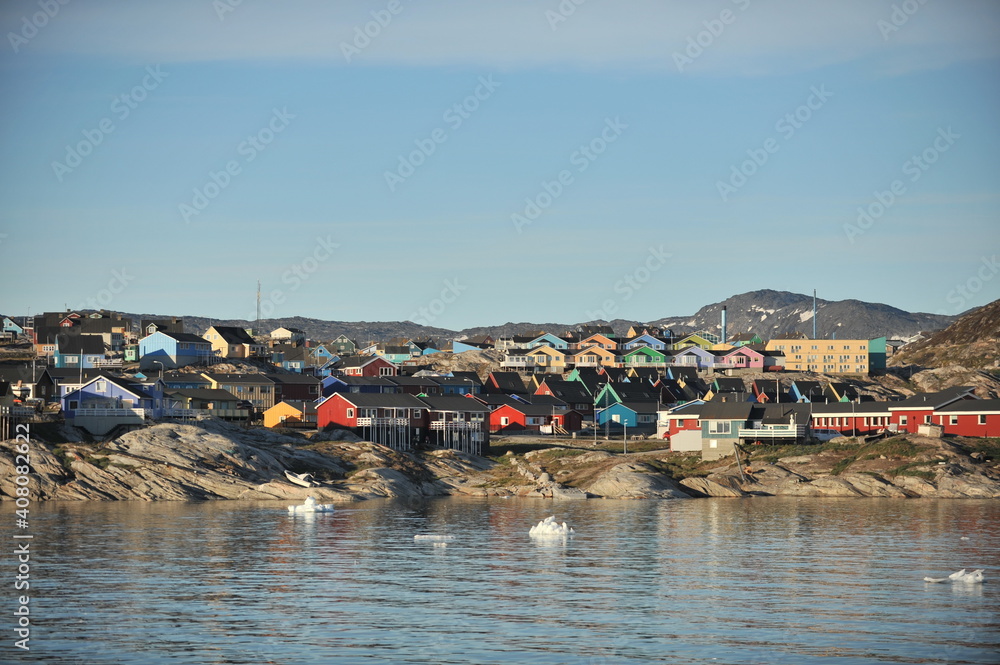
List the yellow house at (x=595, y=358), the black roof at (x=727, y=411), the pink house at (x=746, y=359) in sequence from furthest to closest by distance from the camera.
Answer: the yellow house at (x=595, y=358), the pink house at (x=746, y=359), the black roof at (x=727, y=411)

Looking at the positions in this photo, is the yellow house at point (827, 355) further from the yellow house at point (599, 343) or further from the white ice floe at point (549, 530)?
the white ice floe at point (549, 530)

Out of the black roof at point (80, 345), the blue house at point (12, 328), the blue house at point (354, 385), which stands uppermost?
the blue house at point (12, 328)

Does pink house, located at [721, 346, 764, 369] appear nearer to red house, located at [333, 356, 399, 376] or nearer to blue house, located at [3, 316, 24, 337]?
red house, located at [333, 356, 399, 376]

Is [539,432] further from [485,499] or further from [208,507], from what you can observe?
[208,507]

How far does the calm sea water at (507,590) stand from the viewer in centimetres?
3150

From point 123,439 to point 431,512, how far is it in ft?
80.4

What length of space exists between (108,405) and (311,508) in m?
27.2

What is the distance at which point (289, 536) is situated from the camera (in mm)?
57469

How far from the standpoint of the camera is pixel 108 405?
90.4 meters

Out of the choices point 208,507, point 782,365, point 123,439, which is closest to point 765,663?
point 208,507

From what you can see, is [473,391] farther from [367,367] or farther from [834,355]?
→ [834,355]

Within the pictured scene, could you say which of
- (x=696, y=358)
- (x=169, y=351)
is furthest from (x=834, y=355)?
(x=169, y=351)

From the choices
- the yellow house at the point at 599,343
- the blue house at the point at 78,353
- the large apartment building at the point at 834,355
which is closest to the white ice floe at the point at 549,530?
the blue house at the point at 78,353

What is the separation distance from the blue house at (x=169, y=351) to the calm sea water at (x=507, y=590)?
256 ft
